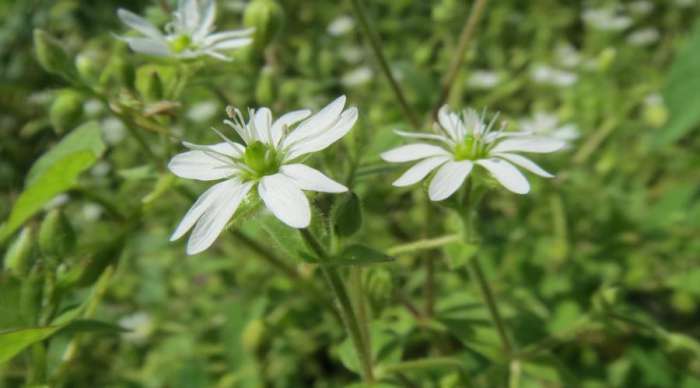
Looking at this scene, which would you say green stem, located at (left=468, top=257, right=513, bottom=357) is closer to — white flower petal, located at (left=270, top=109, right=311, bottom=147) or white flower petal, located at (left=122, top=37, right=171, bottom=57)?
white flower petal, located at (left=270, top=109, right=311, bottom=147)

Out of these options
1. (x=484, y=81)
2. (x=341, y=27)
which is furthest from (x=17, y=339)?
(x=341, y=27)

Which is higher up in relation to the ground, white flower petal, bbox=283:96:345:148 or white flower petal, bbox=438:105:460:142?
white flower petal, bbox=438:105:460:142

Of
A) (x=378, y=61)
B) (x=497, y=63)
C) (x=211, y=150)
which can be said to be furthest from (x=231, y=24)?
(x=211, y=150)

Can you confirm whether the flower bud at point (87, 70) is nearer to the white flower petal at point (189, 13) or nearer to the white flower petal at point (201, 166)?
the white flower petal at point (189, 13)

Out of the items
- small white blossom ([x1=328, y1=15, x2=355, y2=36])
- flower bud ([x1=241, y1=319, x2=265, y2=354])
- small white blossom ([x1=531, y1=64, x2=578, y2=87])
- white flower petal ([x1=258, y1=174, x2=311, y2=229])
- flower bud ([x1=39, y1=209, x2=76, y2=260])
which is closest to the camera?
white flower petal ([x1=258, y1=174, x2=311, y2=229])

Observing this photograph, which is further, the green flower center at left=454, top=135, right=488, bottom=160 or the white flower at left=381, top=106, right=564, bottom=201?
the green flower center at left=454, top=135, right=488, bottom=160

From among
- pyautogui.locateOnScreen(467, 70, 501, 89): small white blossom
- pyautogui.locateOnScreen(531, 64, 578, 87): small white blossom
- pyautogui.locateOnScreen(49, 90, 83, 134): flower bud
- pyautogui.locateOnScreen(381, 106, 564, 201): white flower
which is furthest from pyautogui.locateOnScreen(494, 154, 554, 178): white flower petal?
pyautogui.locateOnScreen(531, 64, 578, 87): small white blossom

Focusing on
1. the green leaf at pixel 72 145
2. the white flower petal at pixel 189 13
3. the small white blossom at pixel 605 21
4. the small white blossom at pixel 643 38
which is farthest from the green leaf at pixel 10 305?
the small white blossom at pixel 643 38
